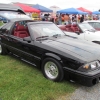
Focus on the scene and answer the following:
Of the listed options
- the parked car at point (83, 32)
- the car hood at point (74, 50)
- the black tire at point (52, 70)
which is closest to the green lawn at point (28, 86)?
the black tire at point (52, 70)

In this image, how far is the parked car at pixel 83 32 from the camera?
24.5 feet

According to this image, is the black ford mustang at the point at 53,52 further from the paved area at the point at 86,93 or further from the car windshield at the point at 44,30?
the paved area at the point at 86,93

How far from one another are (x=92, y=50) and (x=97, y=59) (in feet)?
1.44

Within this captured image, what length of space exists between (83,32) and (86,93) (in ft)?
15.7

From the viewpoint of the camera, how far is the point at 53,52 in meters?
3.78

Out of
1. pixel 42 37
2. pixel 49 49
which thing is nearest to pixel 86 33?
pixel 42 37

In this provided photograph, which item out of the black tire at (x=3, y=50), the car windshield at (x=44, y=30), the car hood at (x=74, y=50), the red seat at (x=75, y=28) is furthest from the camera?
the red seat at (x=75, y=28)

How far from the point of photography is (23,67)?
4.83m

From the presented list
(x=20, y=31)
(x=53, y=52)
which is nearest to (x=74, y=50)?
(x=53, y=52)

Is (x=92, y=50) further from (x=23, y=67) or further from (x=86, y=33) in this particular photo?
(x=86, y=33)

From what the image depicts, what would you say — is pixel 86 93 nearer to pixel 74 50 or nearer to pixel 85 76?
pixel 85 76

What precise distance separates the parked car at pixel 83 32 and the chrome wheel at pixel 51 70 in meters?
3.85

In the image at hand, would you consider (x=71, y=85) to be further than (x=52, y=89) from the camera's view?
Yes

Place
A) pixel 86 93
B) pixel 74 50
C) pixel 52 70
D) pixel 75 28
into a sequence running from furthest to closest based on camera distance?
pixel 75 28
pixel 52 70
pixel 74 50
pixel 86 93
